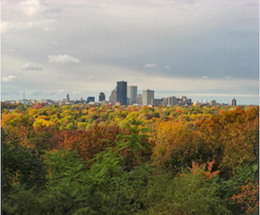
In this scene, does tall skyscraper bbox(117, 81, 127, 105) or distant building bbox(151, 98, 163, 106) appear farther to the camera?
distant building bbox(151, 98, 163, 106)

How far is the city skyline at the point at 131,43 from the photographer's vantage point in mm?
9289

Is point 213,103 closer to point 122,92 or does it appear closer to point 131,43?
point 122,92

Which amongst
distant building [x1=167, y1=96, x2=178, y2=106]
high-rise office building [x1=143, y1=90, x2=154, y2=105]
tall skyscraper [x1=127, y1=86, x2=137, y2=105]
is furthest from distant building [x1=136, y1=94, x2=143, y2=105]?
distant building [x1=167, y1=96, x2=178, y2=106]

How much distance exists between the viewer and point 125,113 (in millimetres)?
28906

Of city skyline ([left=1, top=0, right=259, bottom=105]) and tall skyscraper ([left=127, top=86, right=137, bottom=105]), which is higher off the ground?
city skyline ([left=1, top=0, right=259, bottom=105])

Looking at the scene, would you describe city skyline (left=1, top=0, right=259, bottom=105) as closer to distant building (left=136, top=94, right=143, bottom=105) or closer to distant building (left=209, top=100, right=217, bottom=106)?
distant building (left=136, top=94, right=143, bottom=105)

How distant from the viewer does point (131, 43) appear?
18.1 meters

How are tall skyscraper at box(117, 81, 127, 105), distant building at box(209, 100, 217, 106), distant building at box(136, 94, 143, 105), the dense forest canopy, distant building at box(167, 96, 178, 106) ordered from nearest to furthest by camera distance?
the dense forest canopy → tall skyscraper at box(117, 81, 127, 105) → distant building at box(136, 94, 143, 105) → distant building at box(209, 100, 217, 106) → distant building at box(167, 96, 178, 106)

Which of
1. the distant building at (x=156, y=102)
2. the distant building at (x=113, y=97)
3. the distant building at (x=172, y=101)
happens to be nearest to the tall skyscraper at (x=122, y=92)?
the distant building at (x=113, y=97)

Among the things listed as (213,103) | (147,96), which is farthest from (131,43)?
(213,103)

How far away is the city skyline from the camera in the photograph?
30.5 ft

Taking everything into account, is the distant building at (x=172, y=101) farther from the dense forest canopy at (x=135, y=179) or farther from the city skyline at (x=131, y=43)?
the dense forest canopy at (x=135, y=179)

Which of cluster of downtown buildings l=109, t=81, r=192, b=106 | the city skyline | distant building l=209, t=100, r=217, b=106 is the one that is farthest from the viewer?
distant building l=209, t=100, r=217, b=106

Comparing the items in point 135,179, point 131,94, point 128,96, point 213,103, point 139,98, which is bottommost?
point 135,179
